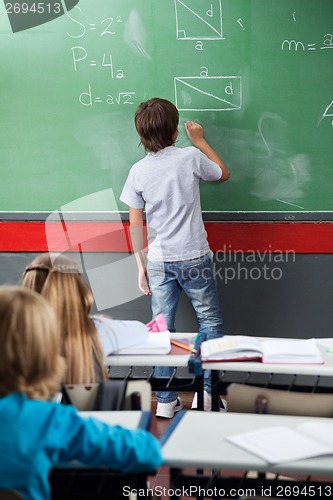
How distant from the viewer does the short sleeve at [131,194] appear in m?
4.04

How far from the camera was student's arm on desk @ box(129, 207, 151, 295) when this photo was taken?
4.13 metres

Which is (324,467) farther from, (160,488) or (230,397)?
(160,488)

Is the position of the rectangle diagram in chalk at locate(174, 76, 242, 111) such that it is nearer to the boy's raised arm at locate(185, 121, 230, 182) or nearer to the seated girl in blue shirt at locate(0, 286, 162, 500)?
the boy's raised arm at locate(185, 121, 230, 182)

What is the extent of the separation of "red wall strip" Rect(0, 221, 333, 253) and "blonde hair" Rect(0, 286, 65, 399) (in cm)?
253

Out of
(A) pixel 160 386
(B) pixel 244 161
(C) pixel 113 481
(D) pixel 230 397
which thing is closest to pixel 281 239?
(B) pixel 244 161

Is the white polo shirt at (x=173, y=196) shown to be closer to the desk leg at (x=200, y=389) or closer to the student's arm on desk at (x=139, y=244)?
the student's arm on desk at (x=139, y=244)

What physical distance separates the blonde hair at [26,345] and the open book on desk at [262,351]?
1107 millimetres

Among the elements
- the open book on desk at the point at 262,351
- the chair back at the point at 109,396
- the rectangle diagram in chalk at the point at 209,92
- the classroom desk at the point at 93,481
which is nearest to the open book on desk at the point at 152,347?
the open book on desk at the point at 262,351

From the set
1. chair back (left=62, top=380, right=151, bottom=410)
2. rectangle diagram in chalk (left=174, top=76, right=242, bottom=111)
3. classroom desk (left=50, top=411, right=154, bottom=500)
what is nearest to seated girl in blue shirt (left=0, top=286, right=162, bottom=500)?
classroom desk (left=50, top=411, right=154, bottom=500)

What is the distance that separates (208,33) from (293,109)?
1.92 feet

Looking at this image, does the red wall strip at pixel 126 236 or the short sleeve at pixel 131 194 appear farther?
the red wall strip at pixel 126 236

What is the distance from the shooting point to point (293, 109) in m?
4.12

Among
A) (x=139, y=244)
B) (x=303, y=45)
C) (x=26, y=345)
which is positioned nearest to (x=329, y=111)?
(x=303, y=45)

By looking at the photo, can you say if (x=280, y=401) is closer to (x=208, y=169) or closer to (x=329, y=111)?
(x=208, y=169)
